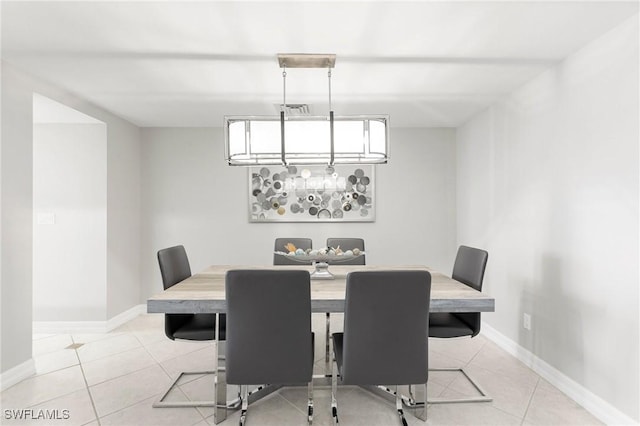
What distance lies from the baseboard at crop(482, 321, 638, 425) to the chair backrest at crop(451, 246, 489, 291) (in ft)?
2.78

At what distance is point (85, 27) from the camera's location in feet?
6.72

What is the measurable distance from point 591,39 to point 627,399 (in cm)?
210

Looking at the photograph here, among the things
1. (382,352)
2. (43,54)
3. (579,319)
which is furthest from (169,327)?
(579,319)

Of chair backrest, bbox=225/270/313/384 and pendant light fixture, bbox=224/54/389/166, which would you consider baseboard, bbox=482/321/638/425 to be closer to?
chair backrest, bbox=225/270/313/384

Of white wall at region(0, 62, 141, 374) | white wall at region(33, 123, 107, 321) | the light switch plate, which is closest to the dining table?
white wall at region(0, 62, 141, 374)

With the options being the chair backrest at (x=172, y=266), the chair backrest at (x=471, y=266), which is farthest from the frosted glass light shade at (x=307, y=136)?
the chair backrest at (x=471, y=266)

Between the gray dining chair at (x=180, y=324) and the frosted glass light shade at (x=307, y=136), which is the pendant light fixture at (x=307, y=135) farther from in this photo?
the gray dining chair at (x=180, y=324)

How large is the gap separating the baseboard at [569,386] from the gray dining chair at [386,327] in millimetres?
1154

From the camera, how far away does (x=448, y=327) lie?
7.81ft

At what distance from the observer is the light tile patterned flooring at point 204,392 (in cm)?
217

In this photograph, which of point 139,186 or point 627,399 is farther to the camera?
point 139,186

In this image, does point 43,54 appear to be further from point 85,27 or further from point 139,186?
point 139,186

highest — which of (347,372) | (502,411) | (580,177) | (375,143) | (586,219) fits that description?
(375,143)

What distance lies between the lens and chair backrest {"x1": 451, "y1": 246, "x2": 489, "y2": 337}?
7.90 feet
